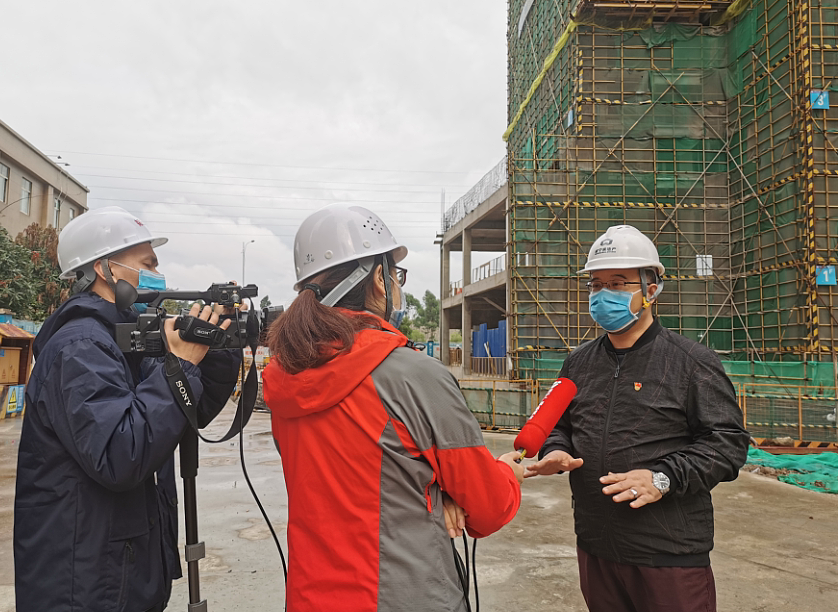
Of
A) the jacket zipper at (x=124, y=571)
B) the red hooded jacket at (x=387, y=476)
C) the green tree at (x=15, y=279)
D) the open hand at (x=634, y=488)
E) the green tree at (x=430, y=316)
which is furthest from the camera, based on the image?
the green tree at (x=430, y=316)

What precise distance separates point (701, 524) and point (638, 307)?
0.90m

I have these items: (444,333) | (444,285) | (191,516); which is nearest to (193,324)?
(191,516)

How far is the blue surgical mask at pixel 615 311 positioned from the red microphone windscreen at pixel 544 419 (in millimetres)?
365

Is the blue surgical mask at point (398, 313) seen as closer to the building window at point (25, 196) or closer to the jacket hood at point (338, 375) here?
the jacket hood at point (338, 375)

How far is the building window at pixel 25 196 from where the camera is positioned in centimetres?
3036

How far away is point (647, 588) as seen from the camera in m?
2.32

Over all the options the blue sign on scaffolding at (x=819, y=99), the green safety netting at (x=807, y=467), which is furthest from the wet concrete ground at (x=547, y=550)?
the blue sign on scaffolding at (x=819, y=99)

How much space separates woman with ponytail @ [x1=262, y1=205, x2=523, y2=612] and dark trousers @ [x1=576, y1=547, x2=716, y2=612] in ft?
2.93

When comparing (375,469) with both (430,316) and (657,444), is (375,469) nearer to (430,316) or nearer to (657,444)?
(657,444)

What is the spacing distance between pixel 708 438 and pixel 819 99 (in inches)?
682

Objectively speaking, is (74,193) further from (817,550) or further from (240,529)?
(817,550)

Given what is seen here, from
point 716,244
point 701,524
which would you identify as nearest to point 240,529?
point 701,524

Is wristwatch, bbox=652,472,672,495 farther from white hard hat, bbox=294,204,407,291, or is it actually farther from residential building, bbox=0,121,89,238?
residential building, bbox=0,121,89,238

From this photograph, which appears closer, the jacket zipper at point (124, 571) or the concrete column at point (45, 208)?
the jacket zipper at point (124, 571)
